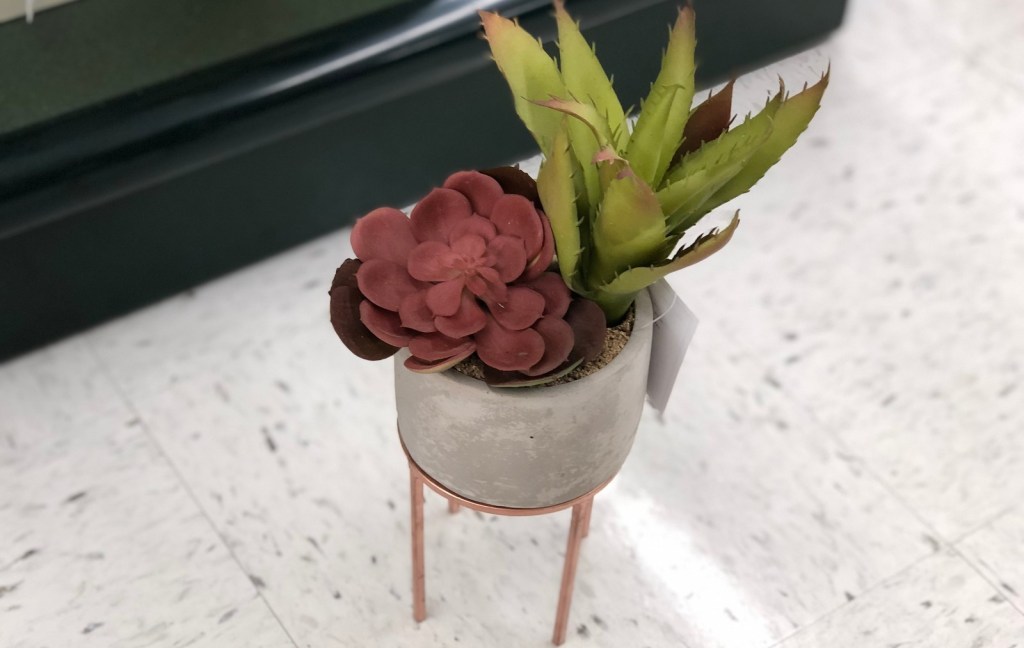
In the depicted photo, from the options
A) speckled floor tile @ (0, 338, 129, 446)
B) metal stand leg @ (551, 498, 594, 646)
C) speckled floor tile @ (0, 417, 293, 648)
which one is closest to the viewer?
metal stand leg @ (551, 498, 594, 646)

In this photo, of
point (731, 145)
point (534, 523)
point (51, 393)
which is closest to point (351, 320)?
point (731, 145)

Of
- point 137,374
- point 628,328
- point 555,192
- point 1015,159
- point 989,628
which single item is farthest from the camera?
point 1015,159

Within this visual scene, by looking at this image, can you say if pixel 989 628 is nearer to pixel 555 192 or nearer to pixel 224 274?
pixel 555 192

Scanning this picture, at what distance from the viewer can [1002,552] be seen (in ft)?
4.95

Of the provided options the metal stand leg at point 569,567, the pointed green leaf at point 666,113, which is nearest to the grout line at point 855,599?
the metal stand leg at point 569,567

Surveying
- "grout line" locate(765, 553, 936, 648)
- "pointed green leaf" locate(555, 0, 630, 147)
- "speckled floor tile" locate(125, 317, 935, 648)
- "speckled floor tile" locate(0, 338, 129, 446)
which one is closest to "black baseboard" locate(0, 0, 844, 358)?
"speckled floor tile" locate(0, 338, 129, 446)

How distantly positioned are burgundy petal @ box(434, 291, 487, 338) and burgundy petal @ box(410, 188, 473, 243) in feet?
0.24

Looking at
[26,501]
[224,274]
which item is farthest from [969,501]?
[26,501]

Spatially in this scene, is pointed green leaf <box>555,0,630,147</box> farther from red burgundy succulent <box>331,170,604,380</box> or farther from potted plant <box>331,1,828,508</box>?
red burgundy succulent <box>331,170,604,380</box>

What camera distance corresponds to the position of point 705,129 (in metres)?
1.01

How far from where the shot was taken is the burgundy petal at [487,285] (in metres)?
0.94

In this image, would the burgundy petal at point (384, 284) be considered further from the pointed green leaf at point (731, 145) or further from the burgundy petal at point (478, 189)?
the pointed green leaf at point (731, 145)

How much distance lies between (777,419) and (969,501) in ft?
0.93

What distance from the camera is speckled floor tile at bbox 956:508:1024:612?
1475 mm
